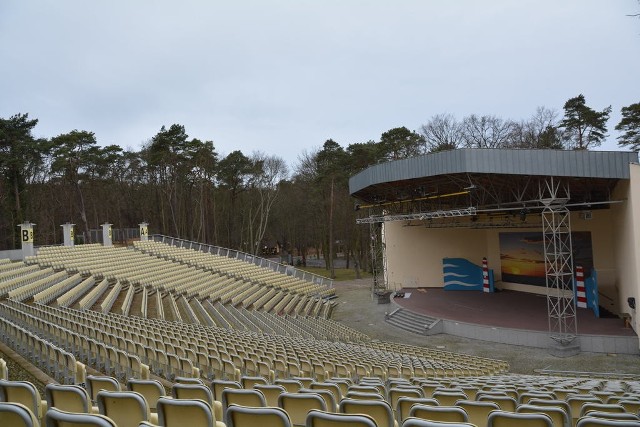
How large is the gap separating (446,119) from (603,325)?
24.7m

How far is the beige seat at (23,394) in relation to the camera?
3045 millimetres

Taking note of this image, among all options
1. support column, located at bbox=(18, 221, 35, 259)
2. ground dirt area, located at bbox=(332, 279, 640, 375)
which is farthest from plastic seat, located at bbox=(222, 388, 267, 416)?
support column, located at bbox=(18, 221, 35, 259)

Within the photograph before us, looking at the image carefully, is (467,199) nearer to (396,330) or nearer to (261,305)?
(396,330)

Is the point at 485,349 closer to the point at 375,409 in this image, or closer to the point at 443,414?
the point at 443,414

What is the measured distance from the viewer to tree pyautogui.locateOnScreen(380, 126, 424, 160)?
129ft

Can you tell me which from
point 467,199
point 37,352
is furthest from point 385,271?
point 37,352

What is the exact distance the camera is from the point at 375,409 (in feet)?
9.50

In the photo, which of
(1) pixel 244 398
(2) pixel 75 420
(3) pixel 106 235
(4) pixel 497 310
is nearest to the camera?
(2) pixel 75 420

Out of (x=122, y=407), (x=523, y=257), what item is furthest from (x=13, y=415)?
(x=523, y=257)

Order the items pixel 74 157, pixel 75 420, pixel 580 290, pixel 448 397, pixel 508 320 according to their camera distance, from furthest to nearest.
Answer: pixel 74 157 → pixel 580 290 → pixel 508 320 → pixel 448 397 → pixel 75 420

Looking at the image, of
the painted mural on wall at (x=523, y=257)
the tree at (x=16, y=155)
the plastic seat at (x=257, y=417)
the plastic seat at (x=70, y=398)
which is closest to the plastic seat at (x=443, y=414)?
the plastic seat at (x=257, y=417)

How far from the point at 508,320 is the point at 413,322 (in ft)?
14.5

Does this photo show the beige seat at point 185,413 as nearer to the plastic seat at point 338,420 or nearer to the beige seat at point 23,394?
the plastic seat at point 338,420

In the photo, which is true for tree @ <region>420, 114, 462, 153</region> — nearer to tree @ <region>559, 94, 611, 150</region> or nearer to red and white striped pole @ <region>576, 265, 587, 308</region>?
tree @ <region>559, 94, 611, 150</region>
